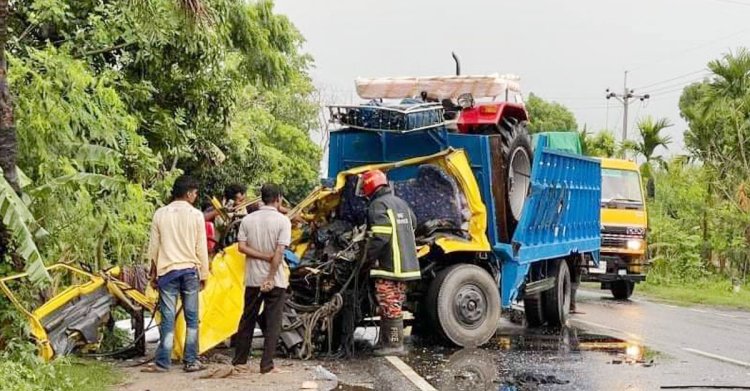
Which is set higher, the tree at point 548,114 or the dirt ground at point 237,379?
the tree at point 548,114

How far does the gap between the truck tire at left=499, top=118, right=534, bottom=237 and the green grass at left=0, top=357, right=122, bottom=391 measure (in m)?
4.85

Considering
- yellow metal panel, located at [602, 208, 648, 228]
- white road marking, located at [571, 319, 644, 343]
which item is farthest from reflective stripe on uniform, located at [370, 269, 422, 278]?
yellow metal panel, located at [602, 208, 648, 228]

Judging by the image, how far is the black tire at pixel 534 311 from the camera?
1304cm

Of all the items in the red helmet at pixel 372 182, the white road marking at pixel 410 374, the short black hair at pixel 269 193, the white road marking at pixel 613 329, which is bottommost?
Result: the white road marking at pixel 613 329

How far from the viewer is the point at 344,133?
1161cm

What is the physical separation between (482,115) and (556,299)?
11.7 ft

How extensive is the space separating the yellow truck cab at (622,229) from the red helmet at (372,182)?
402 inches

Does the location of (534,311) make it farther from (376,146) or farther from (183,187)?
(183,187)

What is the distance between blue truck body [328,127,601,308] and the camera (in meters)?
10.6

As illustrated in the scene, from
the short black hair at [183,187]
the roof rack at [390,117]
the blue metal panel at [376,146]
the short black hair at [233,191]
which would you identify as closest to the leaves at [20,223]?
the short black hair at [183,187]

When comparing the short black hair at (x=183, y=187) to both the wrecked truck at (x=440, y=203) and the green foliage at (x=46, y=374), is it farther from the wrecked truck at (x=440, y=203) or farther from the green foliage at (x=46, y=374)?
the wrecked truck at (x=440, y=203)

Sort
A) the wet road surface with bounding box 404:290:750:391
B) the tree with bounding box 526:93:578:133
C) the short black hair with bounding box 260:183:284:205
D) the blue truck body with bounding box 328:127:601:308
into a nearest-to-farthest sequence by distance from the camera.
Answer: the wet road surface with bounding box 404:290:750:391
the short black hair with bounding box 260:183:284:205
the blue truck body with bounding box 328:127:601:308
the tree with bounding box 526:93:578:133

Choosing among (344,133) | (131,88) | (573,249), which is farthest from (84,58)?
(573,249)

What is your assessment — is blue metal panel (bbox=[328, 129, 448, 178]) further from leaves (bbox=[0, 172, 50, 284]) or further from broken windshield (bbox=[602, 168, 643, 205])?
broken windshield (bbox=[602, 168, 643, 205])
